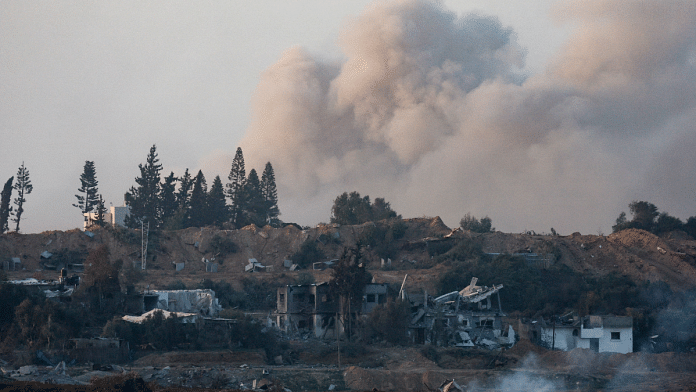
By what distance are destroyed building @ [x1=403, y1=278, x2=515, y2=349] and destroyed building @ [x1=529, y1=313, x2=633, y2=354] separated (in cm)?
273

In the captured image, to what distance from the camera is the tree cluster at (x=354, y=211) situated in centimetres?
8669

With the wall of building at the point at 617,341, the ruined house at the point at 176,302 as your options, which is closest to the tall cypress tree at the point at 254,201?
the ruined house at the point at 176,302

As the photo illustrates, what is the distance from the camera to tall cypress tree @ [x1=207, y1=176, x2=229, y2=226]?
8332 cm

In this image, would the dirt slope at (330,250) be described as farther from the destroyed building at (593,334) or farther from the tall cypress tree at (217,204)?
the destroyed building at (593,334)

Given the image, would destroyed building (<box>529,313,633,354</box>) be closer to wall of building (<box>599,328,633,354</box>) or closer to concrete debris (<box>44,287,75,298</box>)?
wall of building (<box>599,328,633,354</box>)

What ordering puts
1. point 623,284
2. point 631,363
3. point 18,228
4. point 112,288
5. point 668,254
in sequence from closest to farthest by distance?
point 631,363 → point 112,288 → point 623,284 → point 668,254 → point 18,228

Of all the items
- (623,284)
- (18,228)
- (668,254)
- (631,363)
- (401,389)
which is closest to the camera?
(401,389)

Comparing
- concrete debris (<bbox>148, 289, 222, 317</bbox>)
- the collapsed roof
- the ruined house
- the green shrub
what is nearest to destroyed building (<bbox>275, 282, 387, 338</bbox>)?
concrete debris (<bbox>148, 289, 222, 317</bbox>)

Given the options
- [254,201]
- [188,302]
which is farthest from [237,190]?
[188,302]

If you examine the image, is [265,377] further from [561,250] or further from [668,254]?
[668,254]

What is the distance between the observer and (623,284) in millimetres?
58938

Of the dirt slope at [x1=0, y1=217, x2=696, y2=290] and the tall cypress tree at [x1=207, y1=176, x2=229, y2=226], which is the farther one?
the tall cypress tree at [x1=207, y1=176, x2=229, y2=226]

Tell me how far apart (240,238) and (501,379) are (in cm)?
4159

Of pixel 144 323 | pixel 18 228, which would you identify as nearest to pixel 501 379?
pixel 144 323
